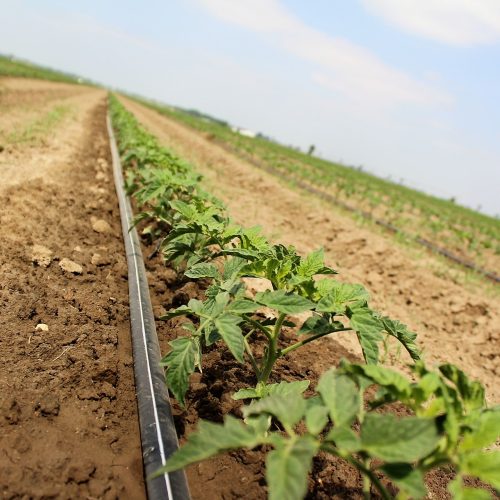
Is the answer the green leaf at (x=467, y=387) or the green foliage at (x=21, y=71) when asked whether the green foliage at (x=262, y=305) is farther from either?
the green foliage at (x=21, y=71)

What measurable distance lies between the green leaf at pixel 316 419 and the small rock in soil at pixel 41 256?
240 centimetres

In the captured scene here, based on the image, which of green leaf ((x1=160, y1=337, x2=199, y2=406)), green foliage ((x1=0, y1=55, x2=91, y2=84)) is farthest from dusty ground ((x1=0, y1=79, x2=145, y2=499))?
green foliage ((x1=0, y1=55, x2=91, y2=84))

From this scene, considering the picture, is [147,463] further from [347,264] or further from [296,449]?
[347,264]

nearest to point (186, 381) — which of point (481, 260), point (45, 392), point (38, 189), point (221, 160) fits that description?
point (45, 392)

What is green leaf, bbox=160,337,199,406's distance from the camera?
1.46m

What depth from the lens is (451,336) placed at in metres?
4.50

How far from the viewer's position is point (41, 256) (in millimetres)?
2982

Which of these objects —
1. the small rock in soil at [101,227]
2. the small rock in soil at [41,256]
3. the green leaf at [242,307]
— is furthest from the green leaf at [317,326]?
the small rock in soil at [101,227]

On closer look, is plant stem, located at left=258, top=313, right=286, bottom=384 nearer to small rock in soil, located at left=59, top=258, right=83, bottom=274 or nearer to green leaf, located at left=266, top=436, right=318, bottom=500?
green leaf, located at left=266, top=436, right=318, bottom=500

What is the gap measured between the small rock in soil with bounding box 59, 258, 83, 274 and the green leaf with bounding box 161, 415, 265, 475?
2.21 meters

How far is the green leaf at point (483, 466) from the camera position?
1.04 metres

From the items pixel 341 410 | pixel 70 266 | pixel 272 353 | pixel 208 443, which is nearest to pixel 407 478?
pixel 341 410

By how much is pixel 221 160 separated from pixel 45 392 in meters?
13.2

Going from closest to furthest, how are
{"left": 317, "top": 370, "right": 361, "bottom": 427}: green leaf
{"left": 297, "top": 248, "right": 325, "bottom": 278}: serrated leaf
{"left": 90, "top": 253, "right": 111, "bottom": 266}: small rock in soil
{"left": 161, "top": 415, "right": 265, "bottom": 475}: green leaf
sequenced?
{"left": 161, "top": 415, "right": 265, "bottom": 475}: green leaf → {"left": 317, "top": 370, "right": 361, "bottom": 427}: green leaf → {"left": 297, "top": 248, "right": 325, "bottom": 278}: serrated leaf → {"left": 90, "top": 253, "right": 111, "bottom": 266}: small rock in soil
